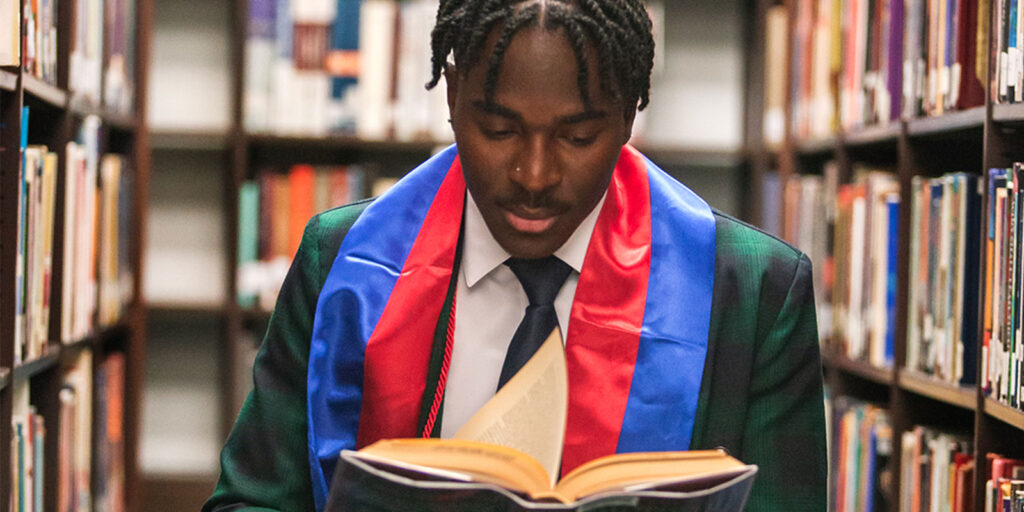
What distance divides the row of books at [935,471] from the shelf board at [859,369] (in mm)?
116

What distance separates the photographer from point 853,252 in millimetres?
2273

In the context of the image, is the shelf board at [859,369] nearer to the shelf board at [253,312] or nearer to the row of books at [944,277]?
the row of books at [944,277]

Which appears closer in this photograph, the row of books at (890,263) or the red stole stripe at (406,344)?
the red stole stripe at (406,344)

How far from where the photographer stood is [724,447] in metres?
1.08

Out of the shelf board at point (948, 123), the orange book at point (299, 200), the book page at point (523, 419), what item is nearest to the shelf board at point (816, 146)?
the shelf board at point (948, 123)

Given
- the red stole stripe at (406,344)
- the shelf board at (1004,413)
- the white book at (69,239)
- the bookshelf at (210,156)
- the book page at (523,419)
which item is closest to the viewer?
the book page at (523,419)

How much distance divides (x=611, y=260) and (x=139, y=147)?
6.25ft

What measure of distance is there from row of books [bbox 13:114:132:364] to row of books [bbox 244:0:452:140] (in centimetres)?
57

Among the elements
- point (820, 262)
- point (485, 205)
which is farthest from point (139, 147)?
point (485, 205)

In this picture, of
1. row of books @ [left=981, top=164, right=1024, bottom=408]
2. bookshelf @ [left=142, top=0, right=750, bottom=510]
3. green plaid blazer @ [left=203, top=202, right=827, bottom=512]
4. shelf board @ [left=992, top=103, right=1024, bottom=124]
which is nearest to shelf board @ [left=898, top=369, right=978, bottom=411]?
row of books @ [left=981, top=164, right=1024, bottom=408]

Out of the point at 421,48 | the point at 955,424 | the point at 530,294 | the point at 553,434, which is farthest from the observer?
the point at 421,48

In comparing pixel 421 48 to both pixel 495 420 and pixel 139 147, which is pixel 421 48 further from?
pixel 495 420

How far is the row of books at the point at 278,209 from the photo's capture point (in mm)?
3088

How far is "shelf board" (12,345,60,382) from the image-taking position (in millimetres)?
1656
